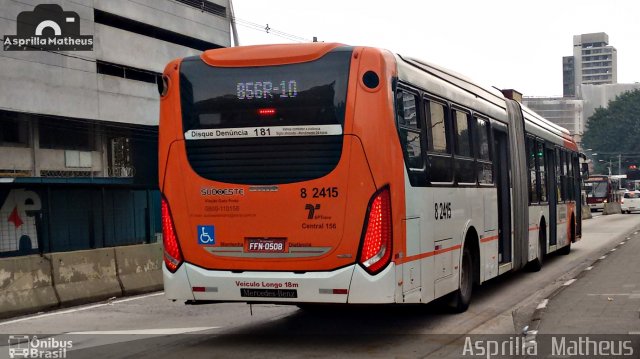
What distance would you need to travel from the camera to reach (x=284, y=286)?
27.7 feet

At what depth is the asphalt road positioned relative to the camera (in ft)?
28.3

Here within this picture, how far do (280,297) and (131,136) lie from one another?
131ft

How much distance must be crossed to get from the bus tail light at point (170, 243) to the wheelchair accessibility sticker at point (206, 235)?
0.31m

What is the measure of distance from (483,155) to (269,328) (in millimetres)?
4229

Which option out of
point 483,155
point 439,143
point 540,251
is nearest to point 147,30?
point 540,251

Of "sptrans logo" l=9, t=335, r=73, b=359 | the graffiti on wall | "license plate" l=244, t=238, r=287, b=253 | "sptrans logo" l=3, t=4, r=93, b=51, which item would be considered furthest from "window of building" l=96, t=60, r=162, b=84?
"license plate" l=244, t=238, r=287, b=253

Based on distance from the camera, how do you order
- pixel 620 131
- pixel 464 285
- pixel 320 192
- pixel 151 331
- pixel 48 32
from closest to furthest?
pixel 320 192 → pixel 151 331 → pixel 464 285 → pixel 48 32 → pixel 620 131

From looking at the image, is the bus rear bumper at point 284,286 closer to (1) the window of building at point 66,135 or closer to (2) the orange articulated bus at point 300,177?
(2) the orange articulated bus at point 300,177

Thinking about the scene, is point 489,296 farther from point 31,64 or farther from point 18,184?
point 31,64

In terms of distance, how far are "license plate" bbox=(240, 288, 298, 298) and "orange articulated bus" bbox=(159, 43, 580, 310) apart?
10 millimetres

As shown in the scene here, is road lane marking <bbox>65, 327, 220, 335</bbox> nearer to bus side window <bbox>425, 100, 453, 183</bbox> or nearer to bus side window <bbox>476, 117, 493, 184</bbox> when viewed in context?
bus side window <bbox>425, 100, 453, 183</bbox>

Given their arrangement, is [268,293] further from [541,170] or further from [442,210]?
[541,170]

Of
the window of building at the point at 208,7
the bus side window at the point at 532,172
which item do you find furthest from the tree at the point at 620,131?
the bus side window at the point at 532,172

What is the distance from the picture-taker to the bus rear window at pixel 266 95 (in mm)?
8484
